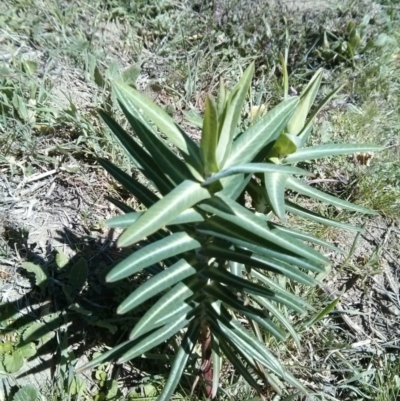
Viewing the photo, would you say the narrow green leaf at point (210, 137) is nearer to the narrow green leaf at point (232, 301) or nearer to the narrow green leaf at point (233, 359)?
the narrow green leaf at point (232, 301)

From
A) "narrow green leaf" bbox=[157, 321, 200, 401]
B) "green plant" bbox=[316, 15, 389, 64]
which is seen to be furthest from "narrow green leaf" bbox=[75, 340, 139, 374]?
"green plant" bbox=[316, 15, 389, 64]

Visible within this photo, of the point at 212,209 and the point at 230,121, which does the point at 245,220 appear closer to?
the point at 212,209

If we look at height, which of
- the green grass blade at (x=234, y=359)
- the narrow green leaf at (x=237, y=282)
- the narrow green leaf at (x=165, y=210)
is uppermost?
the narrow green leaf at (x=165, y=210)

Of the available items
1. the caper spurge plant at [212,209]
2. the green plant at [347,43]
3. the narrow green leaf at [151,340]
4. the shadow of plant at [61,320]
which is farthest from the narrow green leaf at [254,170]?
the green plant at [347,43]

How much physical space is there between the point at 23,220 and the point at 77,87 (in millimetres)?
830

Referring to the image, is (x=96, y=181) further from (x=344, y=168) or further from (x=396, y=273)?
(x=396, y=273)

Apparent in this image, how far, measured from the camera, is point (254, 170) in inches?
50.1

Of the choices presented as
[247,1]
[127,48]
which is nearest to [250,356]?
[127,48]

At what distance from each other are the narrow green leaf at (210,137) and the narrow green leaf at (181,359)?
2.07 feet

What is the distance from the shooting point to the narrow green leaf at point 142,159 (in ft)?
4.82

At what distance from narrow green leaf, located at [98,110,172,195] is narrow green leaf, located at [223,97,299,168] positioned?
20 cm

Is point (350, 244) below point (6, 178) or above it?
below

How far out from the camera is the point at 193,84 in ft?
9.82

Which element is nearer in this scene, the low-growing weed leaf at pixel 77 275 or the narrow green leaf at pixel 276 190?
the narrow green leaf at pixel 276 190
